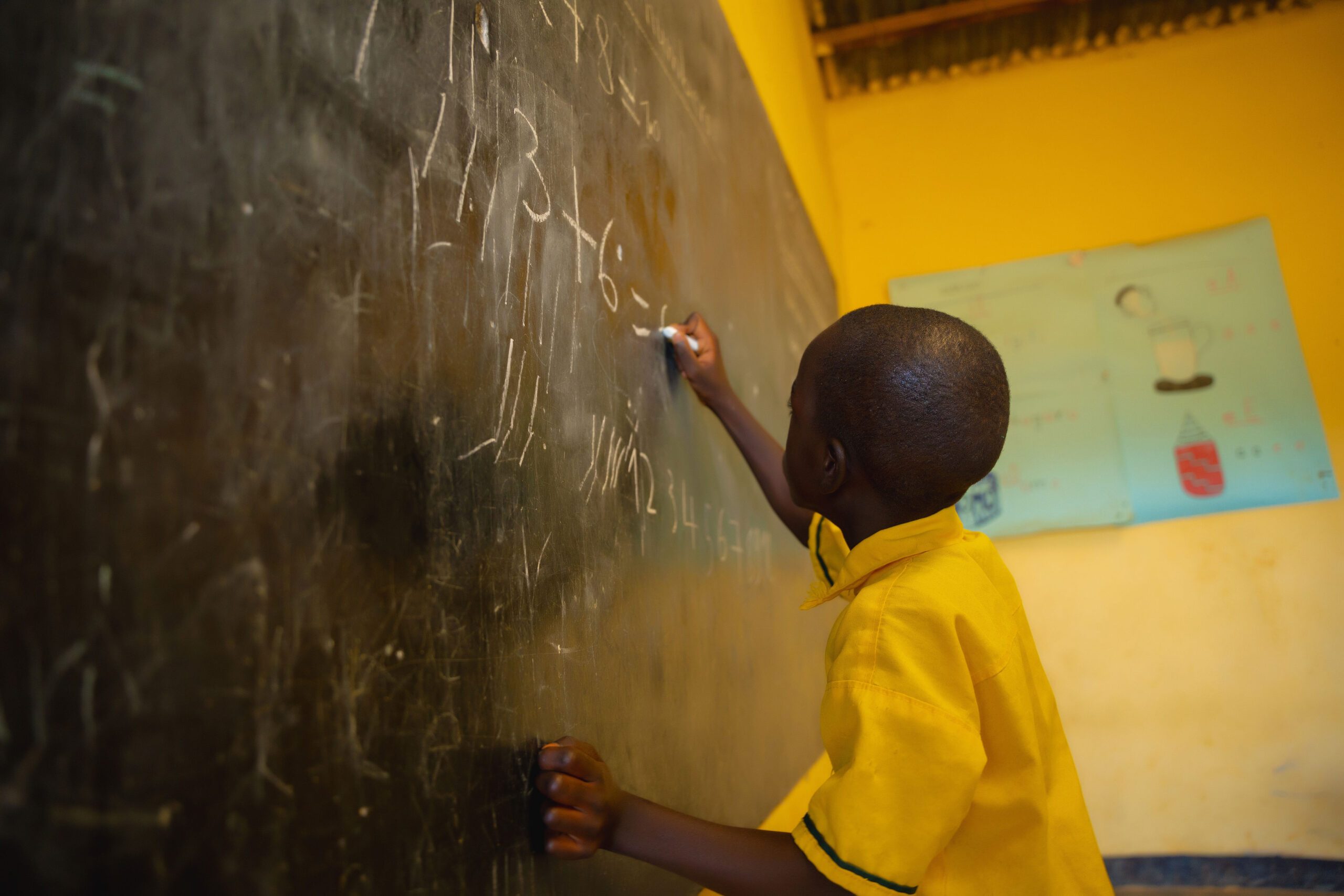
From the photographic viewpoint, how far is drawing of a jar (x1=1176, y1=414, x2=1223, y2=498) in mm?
3322

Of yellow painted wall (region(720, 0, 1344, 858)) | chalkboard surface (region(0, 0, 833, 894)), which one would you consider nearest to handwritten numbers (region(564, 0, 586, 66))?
chalkboard surface (region(0, 0, 833, 894))

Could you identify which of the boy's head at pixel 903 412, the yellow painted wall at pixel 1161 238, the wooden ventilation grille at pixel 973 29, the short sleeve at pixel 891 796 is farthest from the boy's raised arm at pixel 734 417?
the wooden ventilation grille at pixel 973 29

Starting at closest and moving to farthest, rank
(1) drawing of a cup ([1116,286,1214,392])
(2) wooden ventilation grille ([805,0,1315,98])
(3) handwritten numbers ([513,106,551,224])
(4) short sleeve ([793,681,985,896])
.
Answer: (4) short sleeve ([793,681,985,896]), (3) handwritten numbers ([513,106,551,224]), (1) drawing of a cup ([1116,286,1214,392]), (2) wooden ventilation grille ([805,0,1315,98])

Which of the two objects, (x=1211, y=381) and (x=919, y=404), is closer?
(x=919, y=404)

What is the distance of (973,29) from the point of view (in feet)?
12.2

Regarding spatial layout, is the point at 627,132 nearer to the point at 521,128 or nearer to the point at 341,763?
the point at 521,128

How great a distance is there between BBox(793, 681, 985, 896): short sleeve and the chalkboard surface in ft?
0.79

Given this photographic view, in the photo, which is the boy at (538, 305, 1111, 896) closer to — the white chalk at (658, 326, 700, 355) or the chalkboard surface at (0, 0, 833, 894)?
the chalkboard surface at (0, 0, 833, 894)

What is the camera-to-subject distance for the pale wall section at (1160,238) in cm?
317

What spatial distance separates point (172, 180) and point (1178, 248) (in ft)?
12.9

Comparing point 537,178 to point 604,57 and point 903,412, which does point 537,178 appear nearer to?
point 604,57

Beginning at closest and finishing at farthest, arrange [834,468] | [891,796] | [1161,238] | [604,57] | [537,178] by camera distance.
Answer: [891,796], [537,178], [834,468], [604,57], [1161,238]

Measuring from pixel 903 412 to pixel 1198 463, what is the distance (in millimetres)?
3102

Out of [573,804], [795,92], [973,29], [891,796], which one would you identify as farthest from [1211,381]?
[573,804]
